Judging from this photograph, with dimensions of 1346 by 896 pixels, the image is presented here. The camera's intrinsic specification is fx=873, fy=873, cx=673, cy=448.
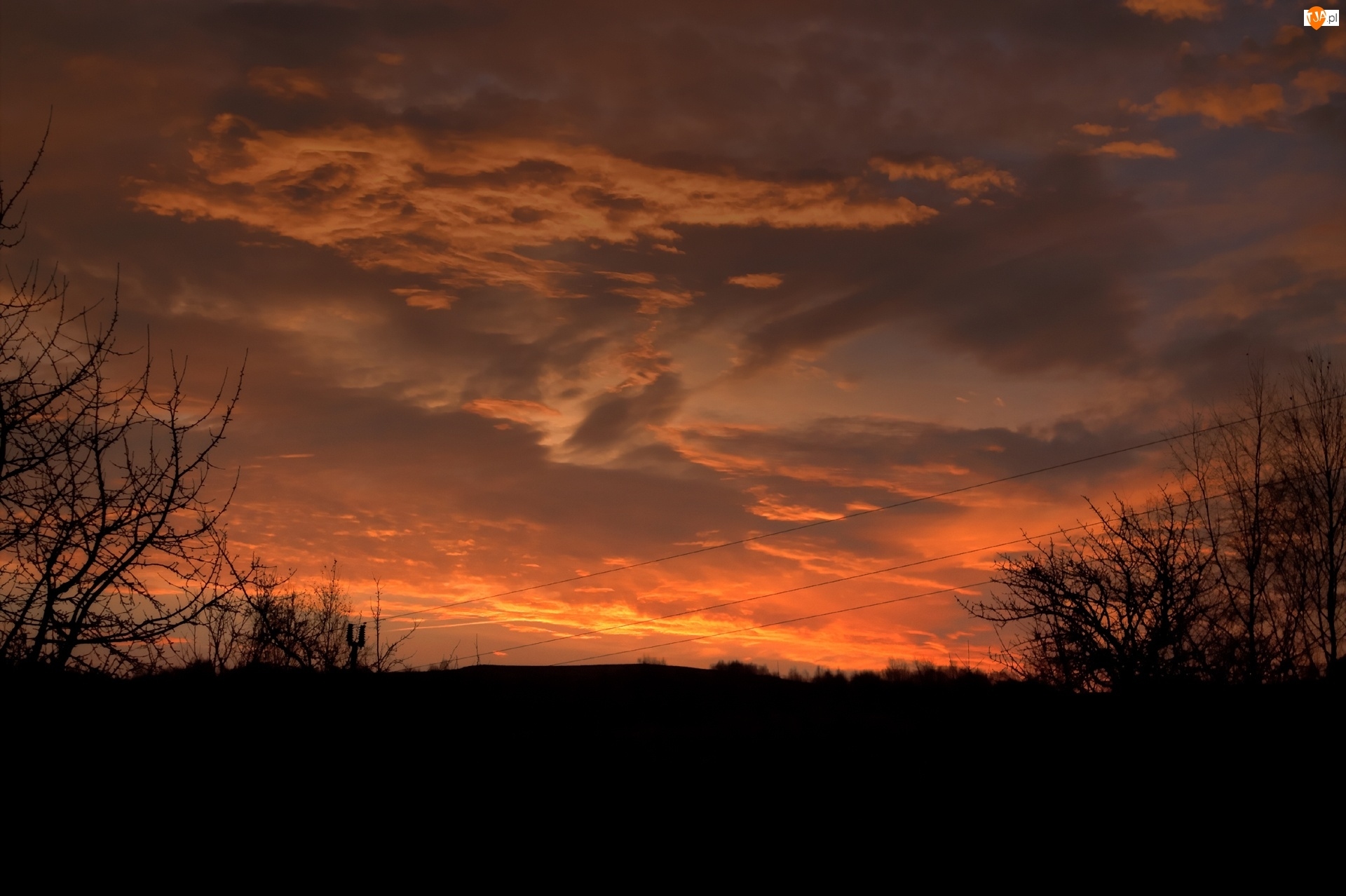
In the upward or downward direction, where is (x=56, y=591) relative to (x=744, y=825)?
upward

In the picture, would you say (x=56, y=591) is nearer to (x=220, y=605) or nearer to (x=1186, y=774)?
(x=220, y=605)

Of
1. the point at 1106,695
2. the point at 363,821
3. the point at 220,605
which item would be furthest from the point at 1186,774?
the point at 220,605

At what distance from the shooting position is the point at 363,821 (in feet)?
38.4

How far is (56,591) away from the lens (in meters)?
7.25

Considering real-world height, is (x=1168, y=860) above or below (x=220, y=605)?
below

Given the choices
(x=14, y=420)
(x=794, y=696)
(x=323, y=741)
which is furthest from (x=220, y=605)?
(x=794, y=696)

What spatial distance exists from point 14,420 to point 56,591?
1.48 m

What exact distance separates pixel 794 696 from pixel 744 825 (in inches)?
940

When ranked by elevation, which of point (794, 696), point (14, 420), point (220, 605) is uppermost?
point (14, 420)

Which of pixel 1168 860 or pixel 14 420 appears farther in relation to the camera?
pixel 1168 860

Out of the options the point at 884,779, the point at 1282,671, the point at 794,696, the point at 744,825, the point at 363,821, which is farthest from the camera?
the point at 794,696

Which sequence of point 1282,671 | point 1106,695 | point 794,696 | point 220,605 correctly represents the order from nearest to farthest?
point 220,605
point 1106,695
point 1282,671
point 794,696

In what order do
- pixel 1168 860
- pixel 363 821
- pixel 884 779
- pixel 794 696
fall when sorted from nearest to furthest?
pixel 1168 860 → pixel 363 821 → pixel 884 779 → pixel 794 696

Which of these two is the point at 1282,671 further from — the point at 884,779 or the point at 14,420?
the point at 14,420
